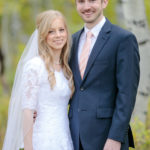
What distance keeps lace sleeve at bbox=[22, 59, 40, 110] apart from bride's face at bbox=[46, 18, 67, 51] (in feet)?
1.18

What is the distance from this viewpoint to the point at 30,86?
11.0 feet

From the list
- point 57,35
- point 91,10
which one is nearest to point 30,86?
point 57,35

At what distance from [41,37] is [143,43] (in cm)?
237

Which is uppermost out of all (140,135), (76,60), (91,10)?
(91,10)

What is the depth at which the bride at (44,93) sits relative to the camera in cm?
338

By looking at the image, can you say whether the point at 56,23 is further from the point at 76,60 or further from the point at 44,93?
the point at 44,93

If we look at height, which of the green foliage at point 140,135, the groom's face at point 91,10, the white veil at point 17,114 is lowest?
the green foliage at point 140,135

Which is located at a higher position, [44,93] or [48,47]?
[48,47]

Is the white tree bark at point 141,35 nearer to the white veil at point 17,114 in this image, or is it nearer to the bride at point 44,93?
the bride at point 44,93

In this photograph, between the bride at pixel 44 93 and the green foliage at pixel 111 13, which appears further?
the green foliage at pixel 111 13

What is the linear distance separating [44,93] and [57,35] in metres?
0.63

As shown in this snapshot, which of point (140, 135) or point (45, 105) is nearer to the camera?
point (45, 105)

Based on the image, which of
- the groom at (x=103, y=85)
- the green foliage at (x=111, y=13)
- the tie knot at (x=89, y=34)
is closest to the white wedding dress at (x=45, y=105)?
the groom at (x=103, y=85)

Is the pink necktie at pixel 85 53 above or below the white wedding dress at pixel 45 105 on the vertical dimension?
above
